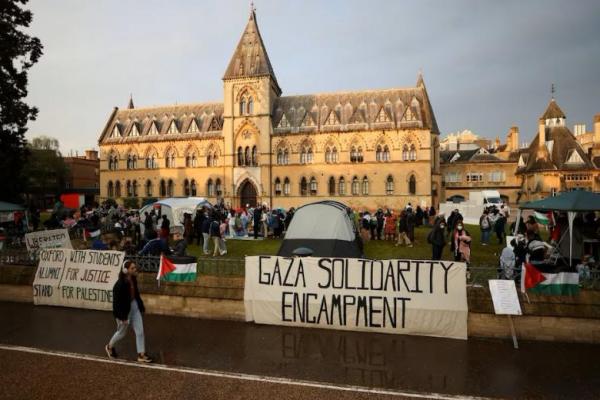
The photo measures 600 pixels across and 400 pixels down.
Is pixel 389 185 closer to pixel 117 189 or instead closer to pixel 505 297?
pixel 505 297

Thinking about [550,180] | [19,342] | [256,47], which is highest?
[256,47]

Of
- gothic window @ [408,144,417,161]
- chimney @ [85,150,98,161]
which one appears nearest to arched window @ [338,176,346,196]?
gothic window @ [408,144,417,161]

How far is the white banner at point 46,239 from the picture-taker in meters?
15.0

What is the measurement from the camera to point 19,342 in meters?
9.04

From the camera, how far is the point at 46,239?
15.6 metres

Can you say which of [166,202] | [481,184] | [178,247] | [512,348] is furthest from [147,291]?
[481,184]

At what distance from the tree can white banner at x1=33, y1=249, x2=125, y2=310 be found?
14990 mm

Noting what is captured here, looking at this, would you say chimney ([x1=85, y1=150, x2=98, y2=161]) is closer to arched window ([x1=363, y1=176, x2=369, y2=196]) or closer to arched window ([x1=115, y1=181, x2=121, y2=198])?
arched window ([x1=115, y1=181, x2=121, y2=198])

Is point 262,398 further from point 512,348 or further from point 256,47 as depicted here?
point 256,47

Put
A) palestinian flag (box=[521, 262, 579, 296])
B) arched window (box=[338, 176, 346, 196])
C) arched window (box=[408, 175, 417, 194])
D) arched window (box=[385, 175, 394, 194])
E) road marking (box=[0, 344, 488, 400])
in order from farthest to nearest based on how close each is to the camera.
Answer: arched window (box=[338, 176, 346, 196]) → arched window (box=[385, 175, 394, 194]) → arched window (box=[408, 175, 417, 194]) → palestinian flag (box=[521, 262, 579, 296]) → road marking (box=[0, 344, 488, 400])

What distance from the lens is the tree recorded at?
22.1 meters

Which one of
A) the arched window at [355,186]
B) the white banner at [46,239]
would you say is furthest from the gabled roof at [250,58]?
the white banner at [46,239]

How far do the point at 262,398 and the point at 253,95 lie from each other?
4574 cm

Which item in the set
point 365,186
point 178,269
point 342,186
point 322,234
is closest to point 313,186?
point 342,186
